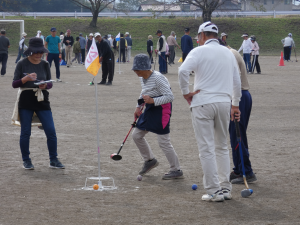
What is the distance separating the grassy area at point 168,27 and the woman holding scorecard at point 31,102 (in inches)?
1479

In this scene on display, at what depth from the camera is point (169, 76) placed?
20.9 metres

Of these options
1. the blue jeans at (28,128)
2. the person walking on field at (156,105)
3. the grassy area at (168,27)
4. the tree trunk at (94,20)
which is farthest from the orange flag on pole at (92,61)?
the tree trunk at (94,20)

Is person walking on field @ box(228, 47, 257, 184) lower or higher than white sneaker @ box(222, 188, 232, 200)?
higher

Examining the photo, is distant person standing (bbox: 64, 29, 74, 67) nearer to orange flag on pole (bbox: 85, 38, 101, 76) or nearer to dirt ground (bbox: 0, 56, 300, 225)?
dirt ground (bbox: 0, 56, 300, 225)

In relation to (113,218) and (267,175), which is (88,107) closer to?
(267,175)

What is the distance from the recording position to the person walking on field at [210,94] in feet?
16.5

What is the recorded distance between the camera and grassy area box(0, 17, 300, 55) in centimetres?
4559

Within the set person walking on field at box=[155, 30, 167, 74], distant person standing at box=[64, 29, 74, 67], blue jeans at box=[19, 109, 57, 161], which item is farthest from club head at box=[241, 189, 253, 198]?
distant person standing at box=[64, 29, 74, 67]

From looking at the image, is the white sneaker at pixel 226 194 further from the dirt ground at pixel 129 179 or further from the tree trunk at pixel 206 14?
the tree trunk at pixel 206 14

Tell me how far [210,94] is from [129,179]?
183 centimetres

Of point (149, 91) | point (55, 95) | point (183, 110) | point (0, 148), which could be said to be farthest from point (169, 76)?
point (149, 91)

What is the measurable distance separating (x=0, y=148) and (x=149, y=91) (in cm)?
314

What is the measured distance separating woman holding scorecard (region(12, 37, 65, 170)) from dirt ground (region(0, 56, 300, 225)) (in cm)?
29

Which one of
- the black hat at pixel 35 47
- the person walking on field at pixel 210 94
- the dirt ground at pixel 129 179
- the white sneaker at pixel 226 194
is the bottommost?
the dirt ground at pixel 129 179
